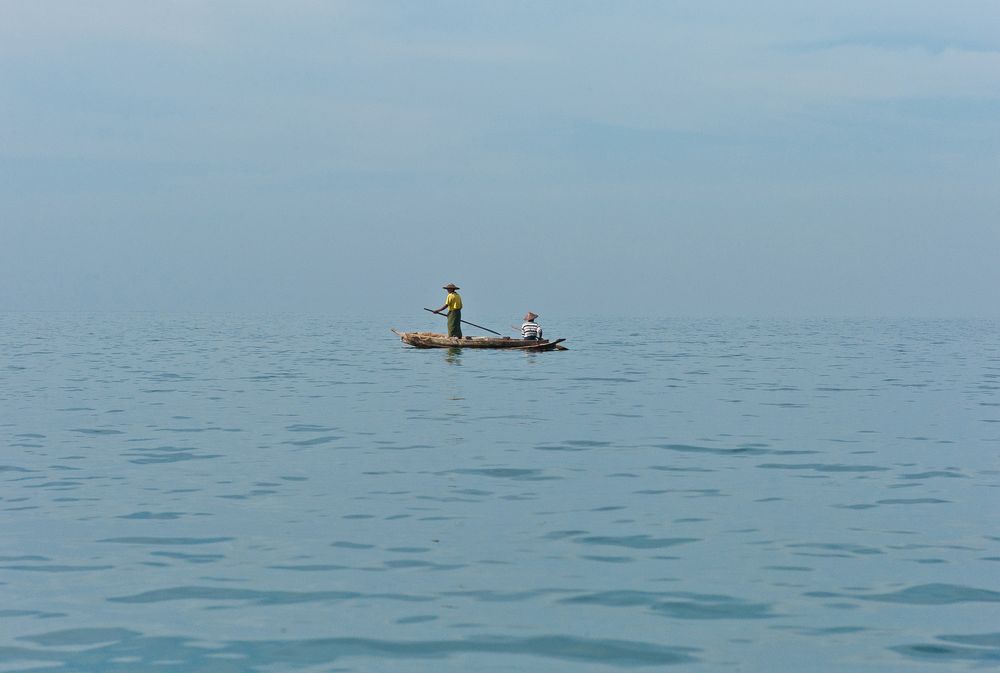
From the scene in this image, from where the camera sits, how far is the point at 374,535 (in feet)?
31.9

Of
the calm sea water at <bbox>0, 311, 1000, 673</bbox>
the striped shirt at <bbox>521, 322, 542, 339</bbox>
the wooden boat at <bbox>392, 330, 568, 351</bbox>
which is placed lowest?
the calm sea water at <bbox>0, 311, 1000, 673</bbox>

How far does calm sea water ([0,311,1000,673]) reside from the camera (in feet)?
22.4

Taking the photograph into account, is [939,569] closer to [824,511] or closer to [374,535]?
[824,511]

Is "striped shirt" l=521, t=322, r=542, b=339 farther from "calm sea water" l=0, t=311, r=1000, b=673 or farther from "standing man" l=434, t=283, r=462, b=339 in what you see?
"calm sea water" l=0, t=311, r=1000, b=673

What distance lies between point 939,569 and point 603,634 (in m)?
3.26

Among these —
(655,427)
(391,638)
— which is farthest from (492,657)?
(655,427)

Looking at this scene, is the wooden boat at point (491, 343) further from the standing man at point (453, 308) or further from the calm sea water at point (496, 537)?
the calm sea water at point (496, 537)

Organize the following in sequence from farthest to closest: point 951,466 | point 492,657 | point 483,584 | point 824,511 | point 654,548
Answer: point 951,466, point 824,511, point 654,548, point 483,584, point 492,657

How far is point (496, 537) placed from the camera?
31.8 feet

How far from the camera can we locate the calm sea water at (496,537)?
22.4 ft

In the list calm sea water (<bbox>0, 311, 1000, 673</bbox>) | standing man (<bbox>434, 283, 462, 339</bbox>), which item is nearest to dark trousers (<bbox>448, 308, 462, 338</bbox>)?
standing man (<bbox>434, 283, 462, 339</bbox>)

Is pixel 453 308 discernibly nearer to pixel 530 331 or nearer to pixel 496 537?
pixel 530 331

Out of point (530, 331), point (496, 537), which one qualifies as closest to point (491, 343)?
point (530, 331)

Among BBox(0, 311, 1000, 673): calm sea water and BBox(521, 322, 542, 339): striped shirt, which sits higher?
BBox(521, 322, 542, 339): striped shirt
